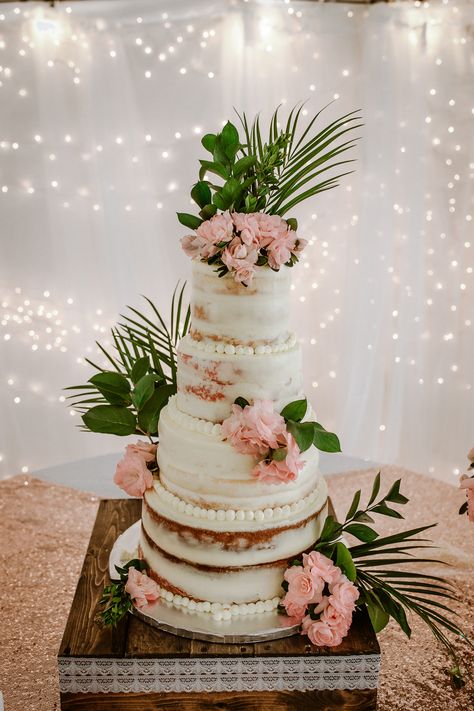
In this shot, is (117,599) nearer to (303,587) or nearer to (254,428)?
(303,587)

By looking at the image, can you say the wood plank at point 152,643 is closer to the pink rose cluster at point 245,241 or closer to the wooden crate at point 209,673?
the wooden crate at point 209,673

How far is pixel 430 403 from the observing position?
4051 mm

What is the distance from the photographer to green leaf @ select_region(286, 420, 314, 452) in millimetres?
2043

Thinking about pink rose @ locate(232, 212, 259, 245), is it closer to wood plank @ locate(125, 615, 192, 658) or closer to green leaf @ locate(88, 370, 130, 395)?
green leaf @ locate(88, 370, 130, 395)

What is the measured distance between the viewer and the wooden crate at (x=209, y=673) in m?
2.06

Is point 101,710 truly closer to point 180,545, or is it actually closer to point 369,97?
point 180,545

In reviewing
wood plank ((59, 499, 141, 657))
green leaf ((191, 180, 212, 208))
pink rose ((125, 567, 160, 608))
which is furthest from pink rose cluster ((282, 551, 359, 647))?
green leaf ((191, 180, 212, 208))

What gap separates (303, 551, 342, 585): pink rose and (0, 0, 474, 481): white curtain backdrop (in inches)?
79.1

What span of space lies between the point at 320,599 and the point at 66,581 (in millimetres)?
1263

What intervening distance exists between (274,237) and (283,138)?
25 centimetres

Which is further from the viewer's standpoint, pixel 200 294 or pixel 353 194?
pixel 353 194

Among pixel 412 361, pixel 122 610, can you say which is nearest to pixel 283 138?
pixel 122 610

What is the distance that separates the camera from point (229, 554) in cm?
212

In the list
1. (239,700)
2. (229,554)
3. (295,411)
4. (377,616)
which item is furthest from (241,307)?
(239,700)
